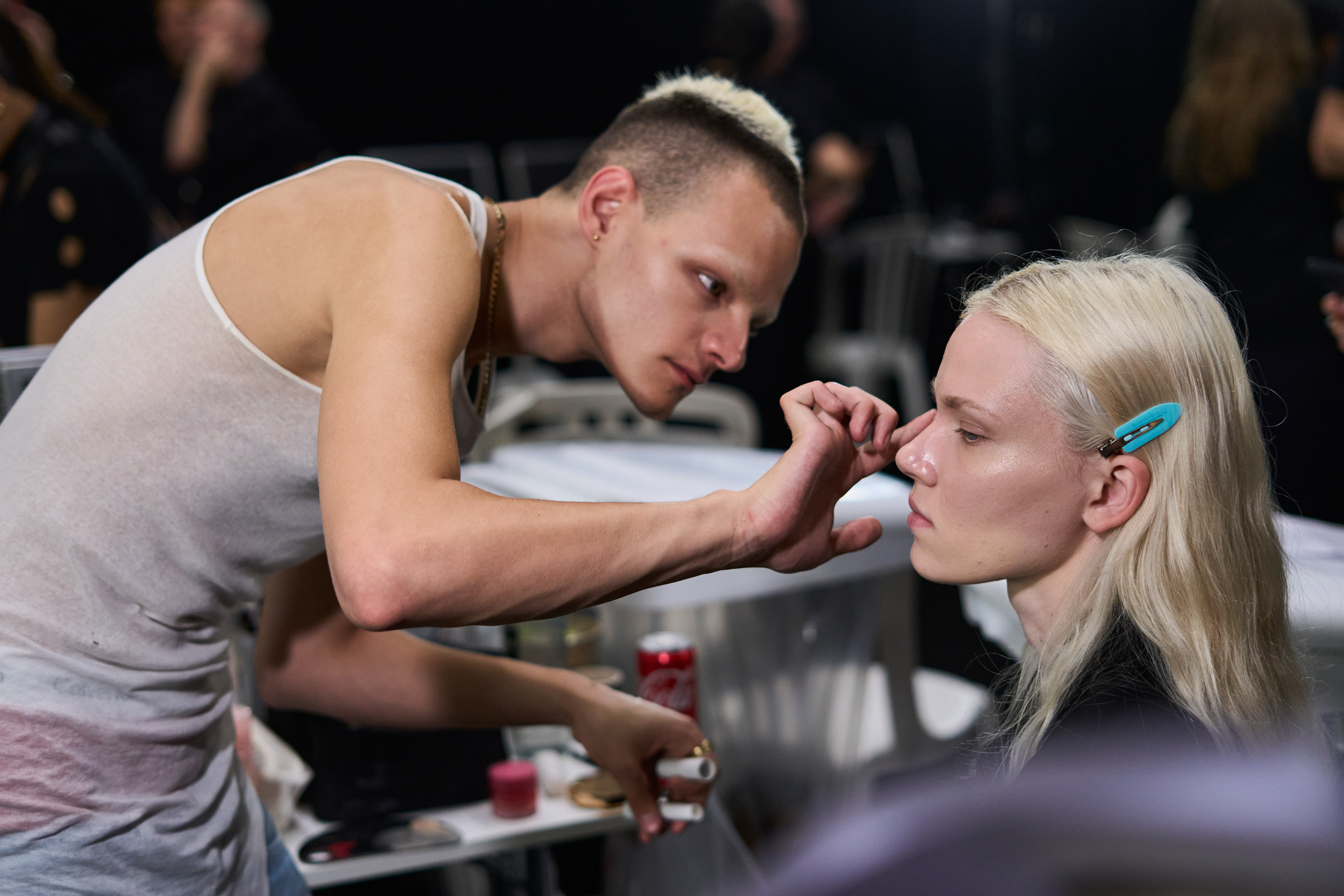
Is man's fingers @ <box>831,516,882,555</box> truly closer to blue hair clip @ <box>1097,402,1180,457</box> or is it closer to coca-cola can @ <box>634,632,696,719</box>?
blue hair clip @ <box>1097,402,1180,457</box>

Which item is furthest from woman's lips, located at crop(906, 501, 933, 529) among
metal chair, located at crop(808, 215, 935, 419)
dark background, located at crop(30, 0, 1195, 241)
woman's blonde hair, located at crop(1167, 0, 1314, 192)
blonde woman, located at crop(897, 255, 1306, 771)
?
dark background, located at crop(30, 0, 1195, 241)

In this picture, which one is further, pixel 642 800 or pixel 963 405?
pixel 642 800

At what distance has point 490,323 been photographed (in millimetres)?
1199

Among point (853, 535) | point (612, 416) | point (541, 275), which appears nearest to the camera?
point (853, 535)

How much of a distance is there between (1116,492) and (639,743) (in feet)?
1.85

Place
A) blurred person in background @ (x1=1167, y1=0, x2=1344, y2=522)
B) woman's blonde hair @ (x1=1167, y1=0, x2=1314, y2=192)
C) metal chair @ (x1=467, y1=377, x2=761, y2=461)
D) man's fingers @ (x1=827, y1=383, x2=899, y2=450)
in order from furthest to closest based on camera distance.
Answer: metal chair @ (x1=467, y1=377, x2=761, y2=461)
woman's blonde hair @ (x1=1167, y1=0, x2=1314, y2=192)
blurred person in background @ (x1=1167, y1=0, x2=1344, y2=522)
man's fingers @ (x1=827, y1=383, x2=899, y2=450)

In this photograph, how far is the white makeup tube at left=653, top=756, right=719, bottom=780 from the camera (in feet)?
4.16

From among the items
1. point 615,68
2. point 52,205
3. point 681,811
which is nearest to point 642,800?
point 681,811

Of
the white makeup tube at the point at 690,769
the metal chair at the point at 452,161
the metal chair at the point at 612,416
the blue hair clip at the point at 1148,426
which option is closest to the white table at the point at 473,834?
the white makeup tube at the point at 690,769

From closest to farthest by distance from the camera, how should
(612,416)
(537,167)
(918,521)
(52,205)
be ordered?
(918,521), (52,205), (612,416), (537,167)

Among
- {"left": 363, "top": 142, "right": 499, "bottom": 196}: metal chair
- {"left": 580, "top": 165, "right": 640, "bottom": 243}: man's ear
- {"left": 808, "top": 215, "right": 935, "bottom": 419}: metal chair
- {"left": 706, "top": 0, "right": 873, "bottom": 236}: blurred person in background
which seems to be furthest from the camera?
{"left": 808, "top": 215, "right": 935, "bottom": 419}: metal chair

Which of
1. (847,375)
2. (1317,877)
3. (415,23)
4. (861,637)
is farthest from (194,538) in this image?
(415,23)

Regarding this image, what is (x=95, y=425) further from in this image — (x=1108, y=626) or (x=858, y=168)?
(x=858, y=168)

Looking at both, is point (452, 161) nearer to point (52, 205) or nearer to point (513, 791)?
point (52, 205)
